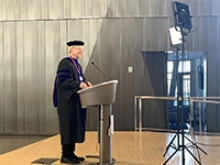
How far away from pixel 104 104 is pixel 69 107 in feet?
1.34

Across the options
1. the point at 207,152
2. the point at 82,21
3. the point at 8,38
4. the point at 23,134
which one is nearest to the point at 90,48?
the point at 82,21

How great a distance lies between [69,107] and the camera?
3578mm

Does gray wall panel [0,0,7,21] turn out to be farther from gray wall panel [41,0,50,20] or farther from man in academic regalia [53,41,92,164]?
man in academic regalia [53,41,92,164]

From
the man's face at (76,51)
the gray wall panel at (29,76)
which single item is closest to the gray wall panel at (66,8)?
the gray wall panel at (29,76)

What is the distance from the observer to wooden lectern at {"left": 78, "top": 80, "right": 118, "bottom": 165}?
3344 mm

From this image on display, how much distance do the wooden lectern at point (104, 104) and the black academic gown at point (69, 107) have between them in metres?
0.13

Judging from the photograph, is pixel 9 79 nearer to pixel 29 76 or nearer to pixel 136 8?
pixel 29 76

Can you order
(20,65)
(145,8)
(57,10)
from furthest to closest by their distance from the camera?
(20,65) → (57,10) → (145,8)

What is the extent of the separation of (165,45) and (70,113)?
15.7 feet

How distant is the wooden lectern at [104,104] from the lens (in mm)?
3344

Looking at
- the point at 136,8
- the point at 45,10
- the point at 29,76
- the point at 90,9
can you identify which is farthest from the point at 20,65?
the point at 136,8

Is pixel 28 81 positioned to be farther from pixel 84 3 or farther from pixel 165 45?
pixel 165 45

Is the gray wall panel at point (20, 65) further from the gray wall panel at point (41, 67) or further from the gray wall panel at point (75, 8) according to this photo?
the gray wall panel at point (75, 8)

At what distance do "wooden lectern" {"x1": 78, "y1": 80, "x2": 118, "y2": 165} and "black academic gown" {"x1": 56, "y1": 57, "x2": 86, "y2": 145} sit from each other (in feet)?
0.42
